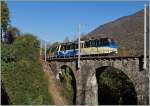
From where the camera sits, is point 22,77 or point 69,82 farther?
point 69,82

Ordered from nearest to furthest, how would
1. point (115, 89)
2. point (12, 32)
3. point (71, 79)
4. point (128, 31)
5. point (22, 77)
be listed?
point (22, 77) < point (71, 79) < point (115, 89) < point (12, 32) < point (128, 31)

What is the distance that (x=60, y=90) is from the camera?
98.1ft

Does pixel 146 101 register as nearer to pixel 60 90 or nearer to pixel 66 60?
pixel 60 90

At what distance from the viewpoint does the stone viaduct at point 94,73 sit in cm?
2641

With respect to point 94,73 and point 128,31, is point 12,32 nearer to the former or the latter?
point 94,73

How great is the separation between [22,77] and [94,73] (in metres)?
7.76

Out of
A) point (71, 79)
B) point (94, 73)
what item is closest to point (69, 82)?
point (71, 79)

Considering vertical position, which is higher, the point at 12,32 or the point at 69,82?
the point at 12,32

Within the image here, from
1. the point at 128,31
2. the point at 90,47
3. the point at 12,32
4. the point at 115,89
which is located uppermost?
the point at 128,31

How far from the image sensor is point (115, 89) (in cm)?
4206

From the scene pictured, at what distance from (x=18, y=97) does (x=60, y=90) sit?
5.83 m

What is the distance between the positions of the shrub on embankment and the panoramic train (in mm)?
7332

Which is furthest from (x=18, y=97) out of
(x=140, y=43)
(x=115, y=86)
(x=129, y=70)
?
(x=140, y=43)

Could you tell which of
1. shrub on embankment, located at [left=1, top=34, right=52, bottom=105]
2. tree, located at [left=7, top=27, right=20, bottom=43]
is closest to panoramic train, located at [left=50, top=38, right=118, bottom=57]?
tree, located at [left=7, top=27, right=20, bottom=43]
